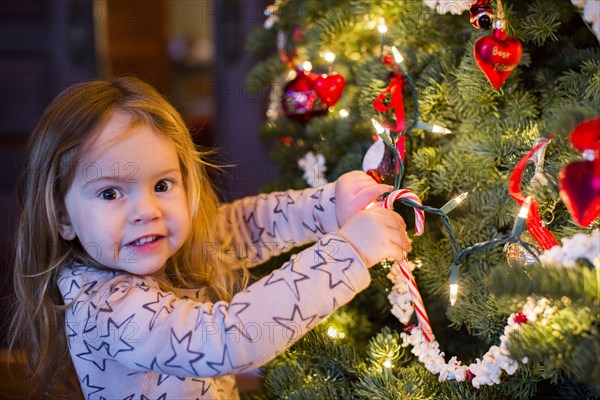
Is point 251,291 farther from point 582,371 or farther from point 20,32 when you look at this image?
point 20,32

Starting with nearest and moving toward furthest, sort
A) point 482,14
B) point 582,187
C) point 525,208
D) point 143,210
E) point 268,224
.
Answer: point 582,187 < point 525,208 < point 482,14 < point 143,210 < point 268,224

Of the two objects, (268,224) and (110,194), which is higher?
(110,194)

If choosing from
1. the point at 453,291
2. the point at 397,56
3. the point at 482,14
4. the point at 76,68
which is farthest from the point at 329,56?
the point at 76,68

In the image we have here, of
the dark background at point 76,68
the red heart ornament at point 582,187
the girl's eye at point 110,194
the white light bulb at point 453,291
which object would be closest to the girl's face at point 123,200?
the girl's eye at point 110,194

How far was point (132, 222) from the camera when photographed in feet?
2.98

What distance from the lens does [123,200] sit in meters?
0.91

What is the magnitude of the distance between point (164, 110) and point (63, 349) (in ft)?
1.31

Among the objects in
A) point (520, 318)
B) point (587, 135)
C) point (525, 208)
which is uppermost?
point (587, 135)

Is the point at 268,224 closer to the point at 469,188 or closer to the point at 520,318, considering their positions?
the point at 469,188

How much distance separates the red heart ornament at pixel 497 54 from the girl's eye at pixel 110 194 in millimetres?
499

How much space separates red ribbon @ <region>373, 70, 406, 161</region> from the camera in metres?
0.91

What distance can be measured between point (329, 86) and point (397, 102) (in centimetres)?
21

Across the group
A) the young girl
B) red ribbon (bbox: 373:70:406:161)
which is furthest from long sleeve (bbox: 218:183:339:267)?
red ribbon (bbox: 373:70:406:161)

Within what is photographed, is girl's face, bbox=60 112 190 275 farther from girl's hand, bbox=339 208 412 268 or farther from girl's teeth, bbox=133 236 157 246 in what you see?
girl's hand, bbox=339 208 412 268
